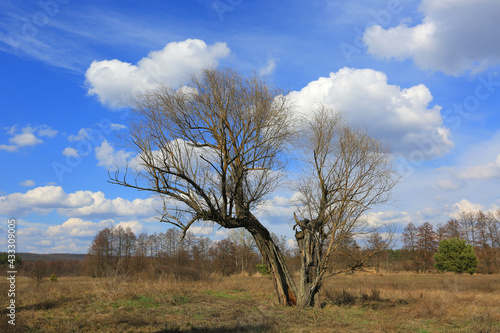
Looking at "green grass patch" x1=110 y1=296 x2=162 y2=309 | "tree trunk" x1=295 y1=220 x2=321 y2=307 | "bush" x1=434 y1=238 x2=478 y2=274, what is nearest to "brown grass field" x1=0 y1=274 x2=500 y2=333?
"green grass patch" x1=110 y1=296 x2=162 y2=309

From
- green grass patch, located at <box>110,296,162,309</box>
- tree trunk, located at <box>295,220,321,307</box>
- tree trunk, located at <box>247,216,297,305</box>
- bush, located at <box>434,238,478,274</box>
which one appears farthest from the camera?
bush, located at <box>434,238,478,274</box>

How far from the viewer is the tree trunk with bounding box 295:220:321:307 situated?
13523mm

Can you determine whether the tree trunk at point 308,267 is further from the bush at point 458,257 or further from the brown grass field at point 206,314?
the bush at point 458,257

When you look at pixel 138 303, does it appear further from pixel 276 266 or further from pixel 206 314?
pixel 276 266

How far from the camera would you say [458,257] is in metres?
43.2

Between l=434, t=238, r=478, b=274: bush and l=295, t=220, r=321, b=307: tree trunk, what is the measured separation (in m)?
37.8

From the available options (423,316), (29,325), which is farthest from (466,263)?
(29,325)

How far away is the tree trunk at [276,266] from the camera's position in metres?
13.6

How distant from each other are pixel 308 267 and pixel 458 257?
38578mm

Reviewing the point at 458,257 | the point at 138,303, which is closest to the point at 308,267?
the point at 138,303

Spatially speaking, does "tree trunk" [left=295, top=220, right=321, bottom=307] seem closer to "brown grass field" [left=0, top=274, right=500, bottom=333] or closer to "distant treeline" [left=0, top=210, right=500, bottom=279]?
"brown grass field" [left=0, top=274, right=500, bottom=333]

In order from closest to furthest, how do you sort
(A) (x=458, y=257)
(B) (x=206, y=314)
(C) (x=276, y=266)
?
1. (B) (x=206, y=314)
2. (C) (x=276, y=266)
3. (A) (x=458, y=257)

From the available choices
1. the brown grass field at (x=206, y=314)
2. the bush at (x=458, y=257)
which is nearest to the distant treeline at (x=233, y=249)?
the bush at (x=458, y=257)

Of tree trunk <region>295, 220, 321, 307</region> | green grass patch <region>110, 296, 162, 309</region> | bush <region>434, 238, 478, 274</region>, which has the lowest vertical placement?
bush <region>434, 238, 478, 274</region>
